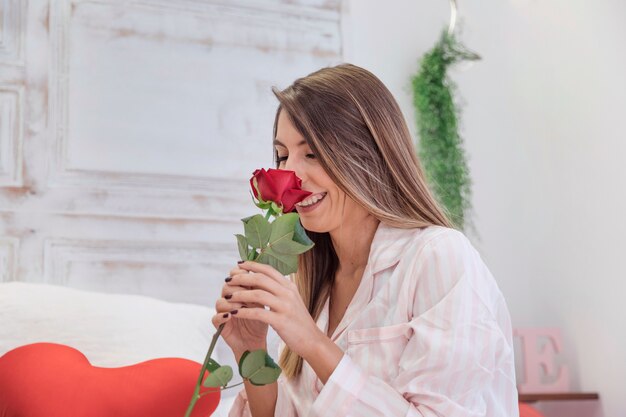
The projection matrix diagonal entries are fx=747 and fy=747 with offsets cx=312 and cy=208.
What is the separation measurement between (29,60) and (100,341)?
88 cm

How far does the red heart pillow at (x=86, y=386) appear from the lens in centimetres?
133

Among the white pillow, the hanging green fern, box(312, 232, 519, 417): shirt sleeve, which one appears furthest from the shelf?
box(312, 232, 519, 417): shirt sleeve

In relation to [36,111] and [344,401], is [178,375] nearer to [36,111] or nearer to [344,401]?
[344,401]

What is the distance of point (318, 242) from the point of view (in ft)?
4.91

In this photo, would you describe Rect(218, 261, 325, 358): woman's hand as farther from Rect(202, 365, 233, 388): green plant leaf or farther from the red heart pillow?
the red heart pillow

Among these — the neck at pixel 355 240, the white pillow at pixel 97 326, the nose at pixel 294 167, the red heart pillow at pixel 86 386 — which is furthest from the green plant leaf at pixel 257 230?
the white pillow at pixel 97 326

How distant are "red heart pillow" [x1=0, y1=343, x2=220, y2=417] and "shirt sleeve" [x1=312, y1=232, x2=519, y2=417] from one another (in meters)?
0.41

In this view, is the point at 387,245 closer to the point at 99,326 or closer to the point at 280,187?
→ the point at 280,187

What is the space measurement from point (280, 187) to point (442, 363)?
35 centimetres

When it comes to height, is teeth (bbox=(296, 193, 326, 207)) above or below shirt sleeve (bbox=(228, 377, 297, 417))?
above

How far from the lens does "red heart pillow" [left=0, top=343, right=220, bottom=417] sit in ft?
4.36

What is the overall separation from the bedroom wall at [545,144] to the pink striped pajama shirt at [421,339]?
1306 millimetres

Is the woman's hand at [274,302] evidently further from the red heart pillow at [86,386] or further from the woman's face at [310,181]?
the red heart pillow at [86,386]

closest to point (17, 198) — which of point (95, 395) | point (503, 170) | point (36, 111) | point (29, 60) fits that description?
point (36, 111)
